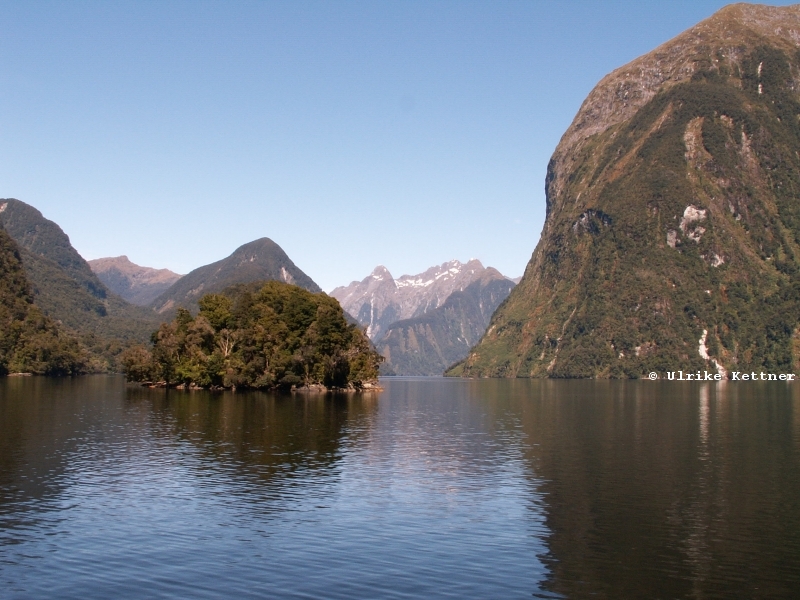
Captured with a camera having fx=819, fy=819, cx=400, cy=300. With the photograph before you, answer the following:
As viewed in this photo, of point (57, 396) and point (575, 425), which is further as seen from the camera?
point (57, 396)

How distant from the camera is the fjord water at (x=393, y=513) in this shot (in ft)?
109

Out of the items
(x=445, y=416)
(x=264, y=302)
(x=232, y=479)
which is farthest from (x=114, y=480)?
(x=264, y=302)

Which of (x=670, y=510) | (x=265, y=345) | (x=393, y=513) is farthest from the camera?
(x=265, y=345)

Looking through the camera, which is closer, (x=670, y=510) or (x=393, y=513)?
(x=393, y=513)

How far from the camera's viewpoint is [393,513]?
45750mm

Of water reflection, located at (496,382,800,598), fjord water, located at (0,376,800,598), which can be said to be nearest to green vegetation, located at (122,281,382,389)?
fjord water, located at (0,376,800,598)

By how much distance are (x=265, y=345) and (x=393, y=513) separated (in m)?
133

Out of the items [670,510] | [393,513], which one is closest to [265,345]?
[393,513]

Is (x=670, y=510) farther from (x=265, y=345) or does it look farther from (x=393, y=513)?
(x=265, y=345)

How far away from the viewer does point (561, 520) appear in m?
44.3

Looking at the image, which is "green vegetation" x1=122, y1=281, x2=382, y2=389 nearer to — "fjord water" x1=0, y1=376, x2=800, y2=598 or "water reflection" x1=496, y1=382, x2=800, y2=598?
"fjord water" x1=0, y1=376, x2=800, y2=598

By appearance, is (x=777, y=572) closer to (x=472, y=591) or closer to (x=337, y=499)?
(x=472, y=591)

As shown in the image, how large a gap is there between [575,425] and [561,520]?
193ft

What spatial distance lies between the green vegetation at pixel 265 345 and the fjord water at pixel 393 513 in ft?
280
